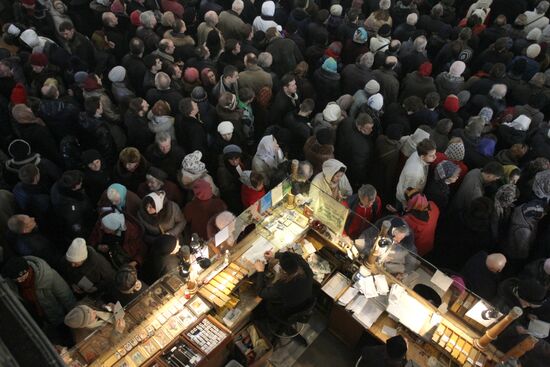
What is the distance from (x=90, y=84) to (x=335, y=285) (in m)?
5.27

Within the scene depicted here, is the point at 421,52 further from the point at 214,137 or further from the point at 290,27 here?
the point at 214,137

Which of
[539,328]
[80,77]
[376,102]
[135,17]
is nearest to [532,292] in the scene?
[539,328]

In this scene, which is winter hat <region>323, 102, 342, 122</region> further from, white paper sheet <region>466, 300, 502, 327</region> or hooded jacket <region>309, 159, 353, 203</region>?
white paper sheet <region>466, 300, 502, 327</region>

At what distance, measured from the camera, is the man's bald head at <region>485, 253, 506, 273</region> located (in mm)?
5098

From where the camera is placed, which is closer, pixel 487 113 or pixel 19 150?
pixel 19 150

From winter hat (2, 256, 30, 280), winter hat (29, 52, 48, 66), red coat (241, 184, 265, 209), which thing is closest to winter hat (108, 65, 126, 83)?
winter hat (29, 52, 48, 66)

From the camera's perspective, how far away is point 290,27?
966 centimetres

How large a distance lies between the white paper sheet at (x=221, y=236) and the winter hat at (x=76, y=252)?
5.04 ft

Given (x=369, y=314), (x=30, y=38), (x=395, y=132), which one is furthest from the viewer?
(x=30, y=38)

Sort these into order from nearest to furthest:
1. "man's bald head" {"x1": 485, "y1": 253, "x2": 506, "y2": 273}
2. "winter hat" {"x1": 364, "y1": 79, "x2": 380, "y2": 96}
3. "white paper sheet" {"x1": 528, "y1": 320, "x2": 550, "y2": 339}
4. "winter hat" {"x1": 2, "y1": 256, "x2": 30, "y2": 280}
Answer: "winter hat" {"x1": 2, "y1": 256, "x2": 30, "y2": 280}
"man's bald head" {"x1": 485, "y1": 253, "x2": 506, "y2": 273}
"white paper sheet" {"x1": 528, "y1": 320, "x2": 550, "y2": 339}
"winter hat" {"x1": 364, "y1": 79, "x2": 380, "y2": 96}

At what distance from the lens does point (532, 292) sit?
185 inches

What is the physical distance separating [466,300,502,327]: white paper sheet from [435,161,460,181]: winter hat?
1.94m

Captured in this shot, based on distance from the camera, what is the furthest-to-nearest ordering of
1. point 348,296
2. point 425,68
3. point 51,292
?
point 425,68 → point 348,296 → point 51,292

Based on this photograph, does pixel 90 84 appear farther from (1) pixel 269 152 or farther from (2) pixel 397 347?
(2) pixel 397 347
